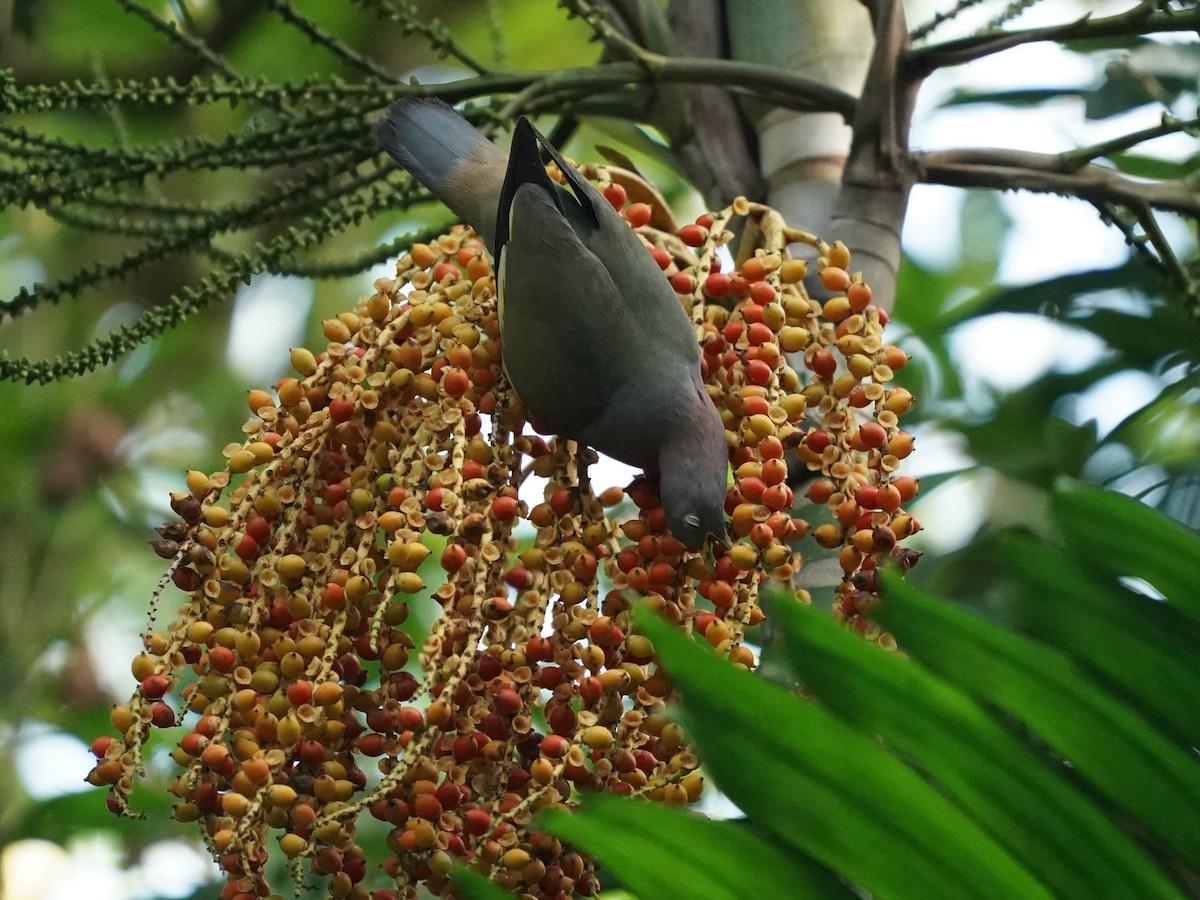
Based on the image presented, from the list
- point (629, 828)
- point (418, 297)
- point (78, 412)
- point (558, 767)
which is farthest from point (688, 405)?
point (78, 412)

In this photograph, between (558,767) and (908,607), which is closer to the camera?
(908,607)

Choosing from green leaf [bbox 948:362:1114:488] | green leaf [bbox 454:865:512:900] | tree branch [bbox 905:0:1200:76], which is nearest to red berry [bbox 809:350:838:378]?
tree branch [bbox 905:0:1200:76]

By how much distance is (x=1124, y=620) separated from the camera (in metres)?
0.79

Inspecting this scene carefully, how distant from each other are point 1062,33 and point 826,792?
842 millimetres

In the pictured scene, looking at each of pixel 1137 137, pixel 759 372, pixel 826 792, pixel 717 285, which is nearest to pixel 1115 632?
pixel 826 792

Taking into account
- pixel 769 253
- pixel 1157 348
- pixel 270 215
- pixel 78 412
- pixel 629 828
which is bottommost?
pixel 629 828

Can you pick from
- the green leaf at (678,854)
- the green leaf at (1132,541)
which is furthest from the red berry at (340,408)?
the green leaf at (1132,541)

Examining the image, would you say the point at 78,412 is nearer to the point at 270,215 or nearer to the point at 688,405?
the point at 270,215

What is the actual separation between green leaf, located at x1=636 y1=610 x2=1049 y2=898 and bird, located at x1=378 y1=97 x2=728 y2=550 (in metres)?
0.34

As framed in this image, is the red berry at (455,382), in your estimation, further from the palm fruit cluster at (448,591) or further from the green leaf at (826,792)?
the green leaf at (826,792)

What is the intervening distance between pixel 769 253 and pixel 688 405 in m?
0.15

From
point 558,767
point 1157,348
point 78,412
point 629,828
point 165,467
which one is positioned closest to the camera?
point 629,828

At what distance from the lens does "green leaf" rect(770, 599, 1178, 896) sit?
29.5 inches

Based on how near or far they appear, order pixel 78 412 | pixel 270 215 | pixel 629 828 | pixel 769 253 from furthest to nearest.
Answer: pixel 78 412 < pixel 270 215 < pixel 769 253 < pixel 629 828
